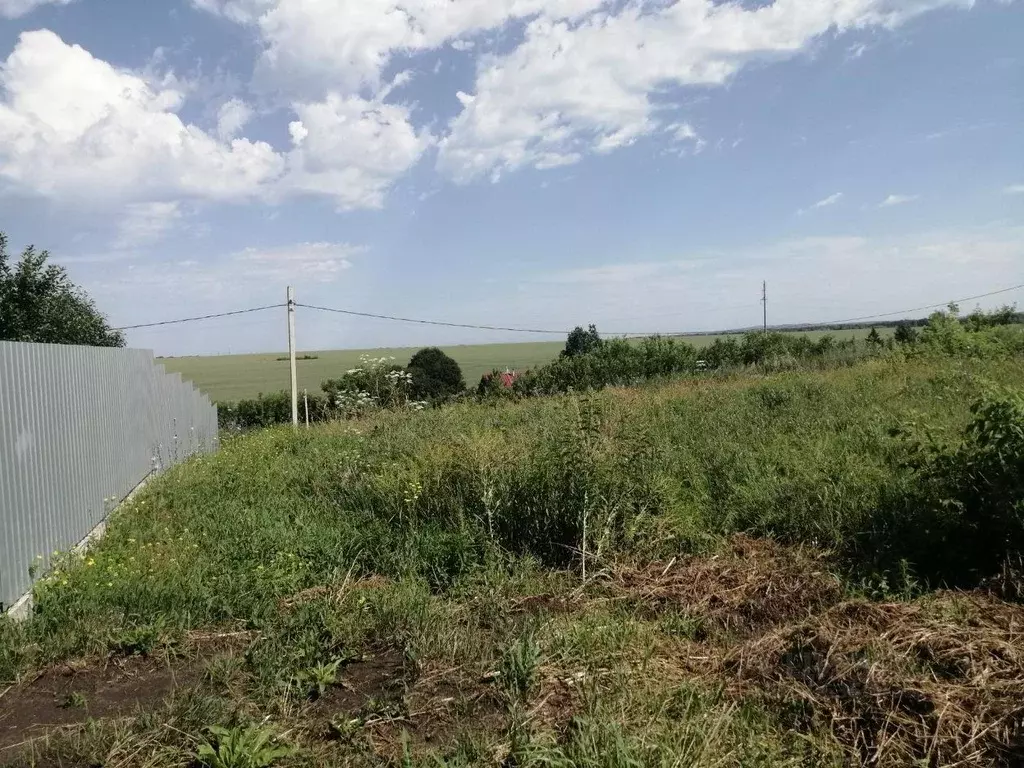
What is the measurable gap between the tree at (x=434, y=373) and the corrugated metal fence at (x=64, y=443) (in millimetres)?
16985

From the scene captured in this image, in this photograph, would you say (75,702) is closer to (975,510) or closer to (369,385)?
(975,510)

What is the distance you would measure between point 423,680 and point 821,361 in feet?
57.6

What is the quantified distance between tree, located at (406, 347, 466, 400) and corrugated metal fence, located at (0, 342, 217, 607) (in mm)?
16985

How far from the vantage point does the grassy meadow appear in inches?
116

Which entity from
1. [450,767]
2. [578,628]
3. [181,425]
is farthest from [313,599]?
[181,425]

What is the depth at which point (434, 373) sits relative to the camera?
29.0 metres

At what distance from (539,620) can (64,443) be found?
15.6 ft

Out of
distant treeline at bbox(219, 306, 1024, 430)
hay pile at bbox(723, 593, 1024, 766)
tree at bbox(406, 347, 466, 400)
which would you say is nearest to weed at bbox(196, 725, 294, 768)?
hay pile at bbox(723, 593, 1024, 766)

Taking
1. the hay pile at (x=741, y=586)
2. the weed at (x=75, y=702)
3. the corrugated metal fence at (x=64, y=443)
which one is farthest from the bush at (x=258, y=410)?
the weed at (x=75, y=702)

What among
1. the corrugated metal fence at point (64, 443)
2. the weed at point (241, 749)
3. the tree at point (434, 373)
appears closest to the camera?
the weed at point (241, 749)

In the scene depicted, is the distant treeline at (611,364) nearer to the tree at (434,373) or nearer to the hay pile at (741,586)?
the tree at (434,373)

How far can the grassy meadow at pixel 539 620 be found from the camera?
2.94 metres

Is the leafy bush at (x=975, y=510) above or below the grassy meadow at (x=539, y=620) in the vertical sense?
above

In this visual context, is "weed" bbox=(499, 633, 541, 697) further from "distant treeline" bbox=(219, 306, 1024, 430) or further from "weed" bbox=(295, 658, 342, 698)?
"distant treeline" bbox=(219, 306, 1024, 430)
